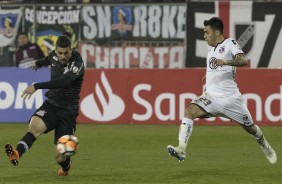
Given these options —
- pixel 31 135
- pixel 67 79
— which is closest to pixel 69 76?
pixel 67 79

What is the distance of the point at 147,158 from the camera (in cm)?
1572

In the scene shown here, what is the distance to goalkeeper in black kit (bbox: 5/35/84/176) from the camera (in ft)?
42.5

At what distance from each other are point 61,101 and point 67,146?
95 cm

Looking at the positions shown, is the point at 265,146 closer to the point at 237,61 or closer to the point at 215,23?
the point at 237,61

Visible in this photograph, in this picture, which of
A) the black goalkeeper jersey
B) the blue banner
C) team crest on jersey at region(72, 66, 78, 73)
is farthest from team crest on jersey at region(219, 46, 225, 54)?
the blue banner

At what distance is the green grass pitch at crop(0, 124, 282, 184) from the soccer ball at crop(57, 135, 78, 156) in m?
0.39

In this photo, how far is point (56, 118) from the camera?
13219mm

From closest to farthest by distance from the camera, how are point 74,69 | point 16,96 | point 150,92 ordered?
point 74,69 < point 150,92 < point 16,96

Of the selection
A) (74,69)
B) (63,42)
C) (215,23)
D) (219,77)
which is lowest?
(219,77)

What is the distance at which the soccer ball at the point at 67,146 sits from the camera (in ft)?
41.3

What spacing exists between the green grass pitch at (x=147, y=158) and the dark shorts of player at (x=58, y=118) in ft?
2.12

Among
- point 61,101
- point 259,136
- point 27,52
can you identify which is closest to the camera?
point 61,101

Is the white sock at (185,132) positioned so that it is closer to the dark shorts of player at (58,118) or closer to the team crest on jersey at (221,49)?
the team crest on jersey at (221,49)

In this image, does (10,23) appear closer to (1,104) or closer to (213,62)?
(1,104)
